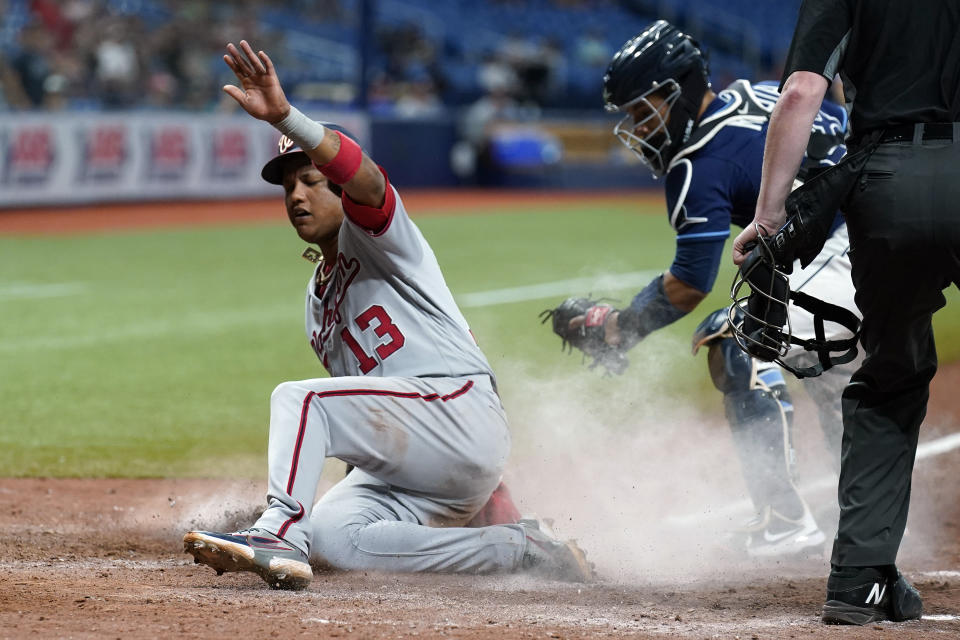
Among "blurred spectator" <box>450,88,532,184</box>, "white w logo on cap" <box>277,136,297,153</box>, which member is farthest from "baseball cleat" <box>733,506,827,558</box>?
"blurred spectator" <box>450,88,532,184</box>

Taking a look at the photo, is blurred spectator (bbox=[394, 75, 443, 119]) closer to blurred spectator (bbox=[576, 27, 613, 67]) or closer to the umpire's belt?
blurred spectator (bbox=[576, 27, 613, 67])

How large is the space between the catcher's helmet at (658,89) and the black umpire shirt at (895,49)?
1382 millimetres

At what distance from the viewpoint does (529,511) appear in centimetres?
548

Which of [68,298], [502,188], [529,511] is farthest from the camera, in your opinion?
[502,188]

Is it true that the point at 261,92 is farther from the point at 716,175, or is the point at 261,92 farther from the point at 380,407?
the point at 716,175

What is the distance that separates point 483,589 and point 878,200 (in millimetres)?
1760

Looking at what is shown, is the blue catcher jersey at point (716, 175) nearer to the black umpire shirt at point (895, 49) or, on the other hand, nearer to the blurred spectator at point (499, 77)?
the black umpire shirt at point (895, 49)

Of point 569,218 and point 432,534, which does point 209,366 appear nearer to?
point 432,534

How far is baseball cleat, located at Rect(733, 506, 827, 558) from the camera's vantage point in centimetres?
482

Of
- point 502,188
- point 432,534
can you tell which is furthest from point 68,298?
point 502,188

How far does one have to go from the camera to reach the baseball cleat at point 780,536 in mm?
4820

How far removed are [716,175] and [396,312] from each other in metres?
1.44

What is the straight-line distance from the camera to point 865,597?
3648 millimetres

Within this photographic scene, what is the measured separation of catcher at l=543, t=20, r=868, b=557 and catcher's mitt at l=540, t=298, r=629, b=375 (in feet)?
0.04
